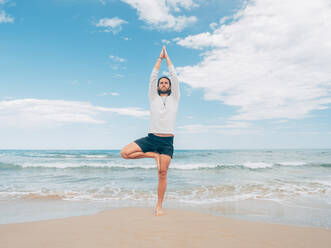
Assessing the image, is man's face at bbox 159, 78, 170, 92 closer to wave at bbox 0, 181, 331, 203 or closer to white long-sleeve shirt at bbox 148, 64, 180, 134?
white long-sleeve shirt at bbox 148, 64, 180, 134

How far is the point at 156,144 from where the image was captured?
3863 millimetres

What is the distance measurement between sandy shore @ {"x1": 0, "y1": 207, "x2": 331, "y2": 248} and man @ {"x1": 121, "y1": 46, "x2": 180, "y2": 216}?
2.51 ft

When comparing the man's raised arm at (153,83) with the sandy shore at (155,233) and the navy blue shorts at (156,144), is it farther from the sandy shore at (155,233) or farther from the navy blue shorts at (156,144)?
the sandy shore at (155,233)

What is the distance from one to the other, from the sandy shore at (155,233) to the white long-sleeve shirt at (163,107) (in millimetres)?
1481

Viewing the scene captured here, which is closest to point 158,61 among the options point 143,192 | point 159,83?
point 159,83

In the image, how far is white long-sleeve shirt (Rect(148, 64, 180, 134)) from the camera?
12.6 ft

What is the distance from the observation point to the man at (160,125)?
151 inches

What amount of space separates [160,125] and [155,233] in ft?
5.50

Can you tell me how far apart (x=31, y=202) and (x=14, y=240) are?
2.81 m

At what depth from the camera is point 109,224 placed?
3256mm

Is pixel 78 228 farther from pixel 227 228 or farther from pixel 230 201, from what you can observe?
pixel 230 201

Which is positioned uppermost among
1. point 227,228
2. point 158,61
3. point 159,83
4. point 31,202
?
point 158,61

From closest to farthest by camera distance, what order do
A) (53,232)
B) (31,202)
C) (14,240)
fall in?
(14,240) < (53,232) < (31,202)

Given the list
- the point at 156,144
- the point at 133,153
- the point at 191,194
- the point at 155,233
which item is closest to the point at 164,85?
the point at 156,144
